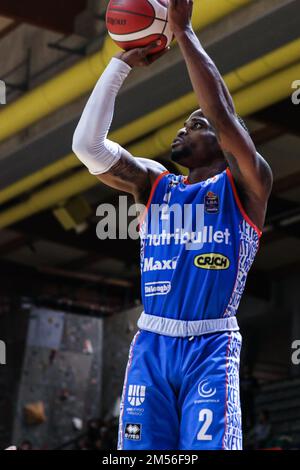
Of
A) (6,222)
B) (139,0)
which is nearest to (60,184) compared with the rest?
(6,222)

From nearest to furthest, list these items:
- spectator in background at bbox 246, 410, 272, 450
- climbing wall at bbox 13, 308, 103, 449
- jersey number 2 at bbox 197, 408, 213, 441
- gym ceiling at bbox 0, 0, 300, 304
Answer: jersey number 2 at bbox 197, 408, 213, 441
gym ceiling at bbox 0, 0, 300, 304
spectator in background at bbox 246, 410, 272, 450
climbing wall at bbox 13, 308, 103, 449

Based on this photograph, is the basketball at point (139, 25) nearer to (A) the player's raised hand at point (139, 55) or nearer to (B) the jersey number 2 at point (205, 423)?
(A) the player's raised hand at point (139, 55)

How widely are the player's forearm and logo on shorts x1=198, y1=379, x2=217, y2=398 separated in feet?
3.06

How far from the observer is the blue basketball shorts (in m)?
3.10

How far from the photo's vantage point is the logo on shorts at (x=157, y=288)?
10.9ft

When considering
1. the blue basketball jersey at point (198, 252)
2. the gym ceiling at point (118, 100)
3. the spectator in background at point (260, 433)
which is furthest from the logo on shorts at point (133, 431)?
the spectator in background at point (260, 433)

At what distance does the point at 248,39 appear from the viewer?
722cm

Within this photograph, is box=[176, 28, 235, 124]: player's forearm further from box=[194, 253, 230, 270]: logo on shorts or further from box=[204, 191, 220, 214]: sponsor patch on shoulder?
box=[194, 253, 230, 270]: logo on shorts

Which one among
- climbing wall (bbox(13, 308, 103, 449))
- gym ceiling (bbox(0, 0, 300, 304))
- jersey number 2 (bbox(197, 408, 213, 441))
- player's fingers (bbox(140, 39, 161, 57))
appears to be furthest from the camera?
climbing wall (bbox(13, 308, 103, 449))

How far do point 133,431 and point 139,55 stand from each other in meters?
1.48

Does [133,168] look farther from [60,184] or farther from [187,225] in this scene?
[60,184]

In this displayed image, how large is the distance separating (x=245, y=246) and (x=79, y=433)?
12.3m

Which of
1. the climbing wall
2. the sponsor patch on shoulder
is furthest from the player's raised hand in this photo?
the climbing wall

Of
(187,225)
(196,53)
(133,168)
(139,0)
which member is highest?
(139,0)
